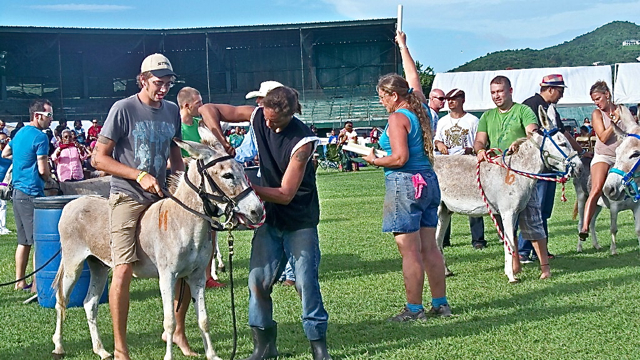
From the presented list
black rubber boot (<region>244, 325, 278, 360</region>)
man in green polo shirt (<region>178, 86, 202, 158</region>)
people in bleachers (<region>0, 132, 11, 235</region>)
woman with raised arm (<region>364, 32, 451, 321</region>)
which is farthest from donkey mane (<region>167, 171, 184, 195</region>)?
people in bleachers (<region>0, 132, 11, 235</region>)

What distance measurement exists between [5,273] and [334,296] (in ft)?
16.9

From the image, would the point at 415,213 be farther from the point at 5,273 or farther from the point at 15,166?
the point at 5,273

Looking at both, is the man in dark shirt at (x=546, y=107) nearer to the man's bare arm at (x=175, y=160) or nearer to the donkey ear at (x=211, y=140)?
the man's bare arm at (x=175, y=160)

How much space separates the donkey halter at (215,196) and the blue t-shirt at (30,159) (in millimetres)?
4597

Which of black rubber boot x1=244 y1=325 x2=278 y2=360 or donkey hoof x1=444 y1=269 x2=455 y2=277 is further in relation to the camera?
donkey hoof x1=444 y1=269 x2=455 y2=277

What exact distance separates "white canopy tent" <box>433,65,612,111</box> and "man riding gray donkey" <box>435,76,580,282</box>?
28856 mm

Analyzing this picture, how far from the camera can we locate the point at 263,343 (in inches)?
240

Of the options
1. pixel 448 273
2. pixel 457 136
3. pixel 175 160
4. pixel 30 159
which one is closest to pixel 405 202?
pixel 175 160

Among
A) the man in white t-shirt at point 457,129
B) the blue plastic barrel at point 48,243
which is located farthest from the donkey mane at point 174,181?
the man in white t-shirt at point 457,129

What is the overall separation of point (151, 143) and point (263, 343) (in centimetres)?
178

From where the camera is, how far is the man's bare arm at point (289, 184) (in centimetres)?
559

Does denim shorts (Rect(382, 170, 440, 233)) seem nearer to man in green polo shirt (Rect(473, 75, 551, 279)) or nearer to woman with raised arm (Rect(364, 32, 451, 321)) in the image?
woman with raised arm (Rect(364, 32, 451, 321))

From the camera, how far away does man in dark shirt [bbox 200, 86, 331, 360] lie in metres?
5.64

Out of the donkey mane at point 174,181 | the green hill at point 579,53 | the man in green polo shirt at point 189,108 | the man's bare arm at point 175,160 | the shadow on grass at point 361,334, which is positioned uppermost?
the green hill at point 579,53
